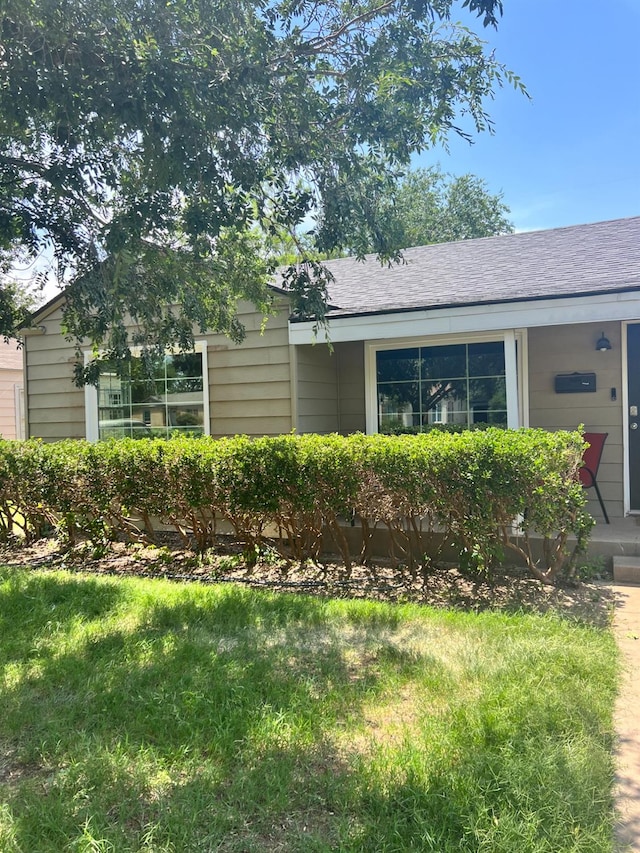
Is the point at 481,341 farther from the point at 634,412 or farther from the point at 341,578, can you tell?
the point at 341,578

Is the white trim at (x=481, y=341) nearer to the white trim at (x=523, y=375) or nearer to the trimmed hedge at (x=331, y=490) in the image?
the white trim at (x=523, y=375)

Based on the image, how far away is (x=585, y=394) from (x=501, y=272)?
69.6 inches

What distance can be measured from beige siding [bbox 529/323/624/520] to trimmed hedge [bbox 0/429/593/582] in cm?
171

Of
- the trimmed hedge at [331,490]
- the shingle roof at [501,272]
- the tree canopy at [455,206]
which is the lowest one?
the trimmed hedge at [331,490]

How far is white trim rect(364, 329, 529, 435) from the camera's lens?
6.03 metres

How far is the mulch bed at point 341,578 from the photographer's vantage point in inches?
171

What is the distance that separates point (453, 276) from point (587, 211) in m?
17.9

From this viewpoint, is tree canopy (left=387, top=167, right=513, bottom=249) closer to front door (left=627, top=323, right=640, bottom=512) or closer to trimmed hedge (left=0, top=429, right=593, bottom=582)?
front door (left=627, top=323, right=640, bottom=512)

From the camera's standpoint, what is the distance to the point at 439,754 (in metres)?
2.37

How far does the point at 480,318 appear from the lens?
5879mm

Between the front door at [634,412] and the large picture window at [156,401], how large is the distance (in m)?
5.08

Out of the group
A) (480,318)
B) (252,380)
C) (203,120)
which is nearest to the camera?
(203,120)

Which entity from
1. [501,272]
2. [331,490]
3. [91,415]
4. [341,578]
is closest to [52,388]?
[91,415]

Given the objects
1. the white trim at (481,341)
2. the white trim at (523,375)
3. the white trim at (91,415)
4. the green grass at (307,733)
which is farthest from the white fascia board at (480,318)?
the white trim at (91,415)
